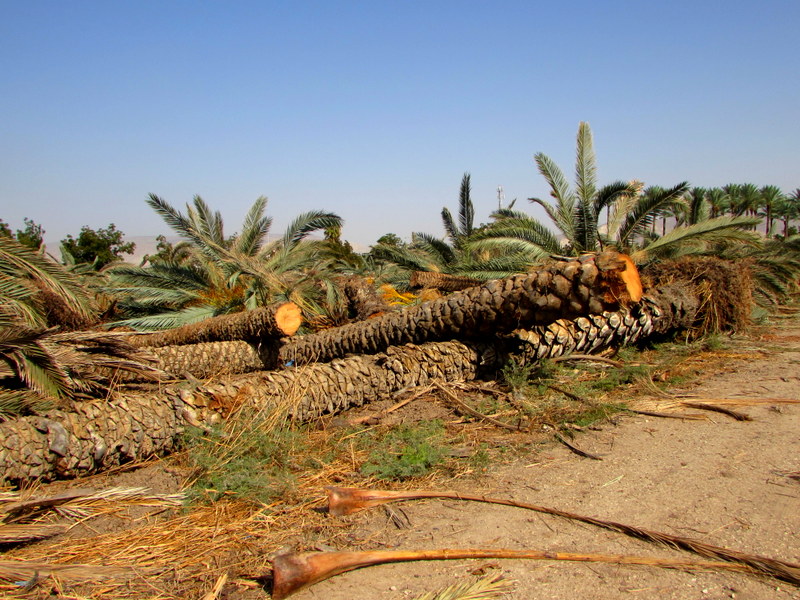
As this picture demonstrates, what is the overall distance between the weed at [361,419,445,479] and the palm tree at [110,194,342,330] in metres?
4.67

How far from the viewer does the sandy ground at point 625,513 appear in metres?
2.73

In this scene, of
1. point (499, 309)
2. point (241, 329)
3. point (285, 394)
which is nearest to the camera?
point (285, 394)

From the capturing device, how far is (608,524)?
3.24 metres

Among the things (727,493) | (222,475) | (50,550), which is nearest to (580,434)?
(727,493)

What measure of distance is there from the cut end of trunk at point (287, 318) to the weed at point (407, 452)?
2.68 m

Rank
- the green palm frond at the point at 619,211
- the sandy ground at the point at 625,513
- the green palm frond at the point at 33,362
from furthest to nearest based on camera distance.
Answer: the green palm frond at the point at 619,211
the green palm frond at the point at 33,362
the sandy ground at the point at 625,513

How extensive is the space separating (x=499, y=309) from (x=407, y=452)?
229 cm

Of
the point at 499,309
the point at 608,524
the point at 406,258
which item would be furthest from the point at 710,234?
the point at 608,524

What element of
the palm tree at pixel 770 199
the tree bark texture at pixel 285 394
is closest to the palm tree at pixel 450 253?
the tree bark texture at pixel 285 394

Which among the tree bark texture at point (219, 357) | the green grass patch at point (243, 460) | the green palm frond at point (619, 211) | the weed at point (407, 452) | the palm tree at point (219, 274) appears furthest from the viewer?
the green palm frond at point (619, 211)

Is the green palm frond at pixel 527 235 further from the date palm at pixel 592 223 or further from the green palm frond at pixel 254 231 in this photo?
the green palm frond at pixel 254 231

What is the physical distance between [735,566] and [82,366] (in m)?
4.86

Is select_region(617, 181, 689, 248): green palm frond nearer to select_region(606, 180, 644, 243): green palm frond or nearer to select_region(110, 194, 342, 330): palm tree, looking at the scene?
select_region(606, 180, 644, 243): green palm frond

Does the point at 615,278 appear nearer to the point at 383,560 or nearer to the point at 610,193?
the point at 383,560
